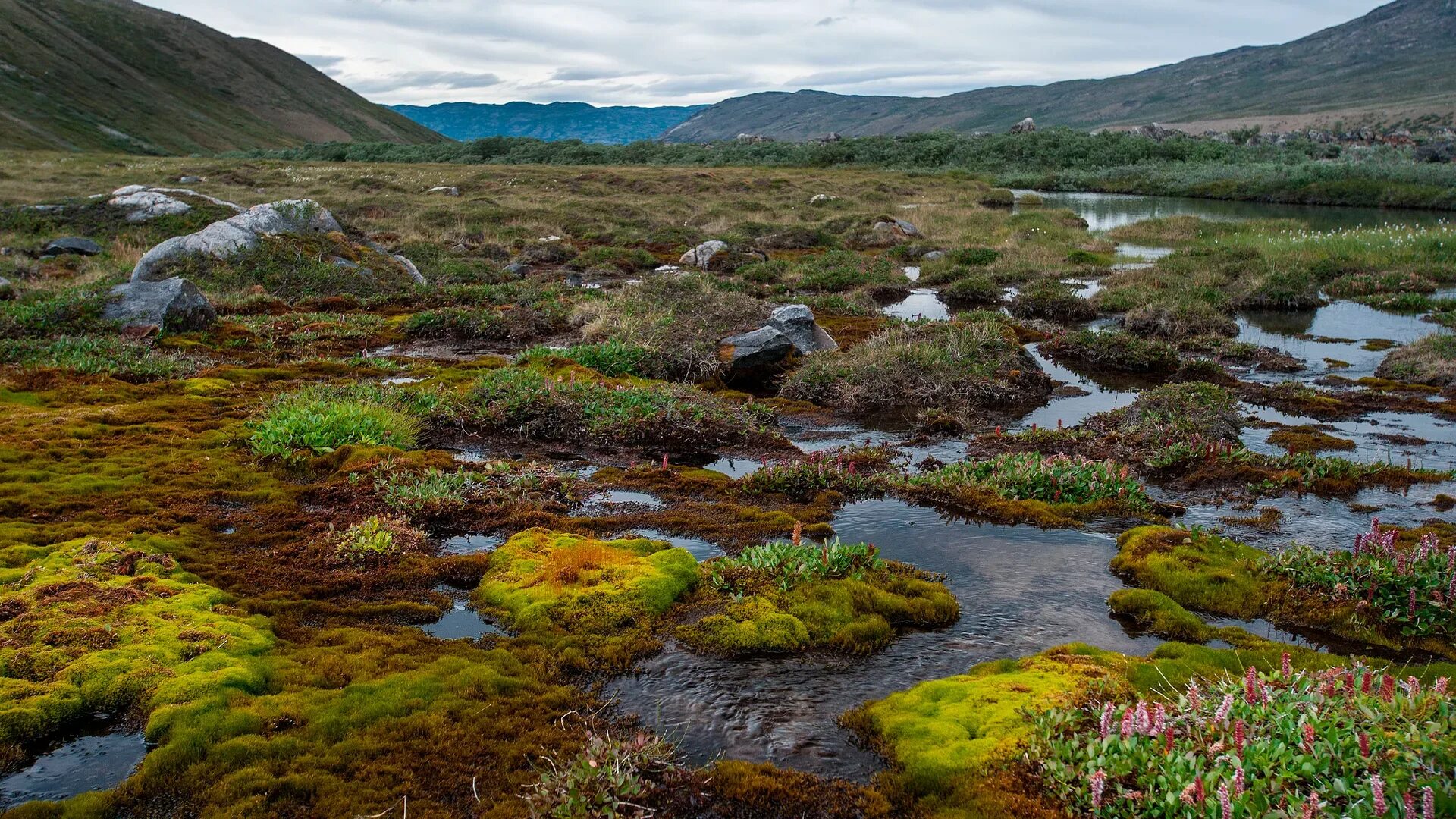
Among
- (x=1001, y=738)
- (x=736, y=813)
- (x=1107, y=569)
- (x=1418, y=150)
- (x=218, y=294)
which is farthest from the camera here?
(x=1418, y=150)

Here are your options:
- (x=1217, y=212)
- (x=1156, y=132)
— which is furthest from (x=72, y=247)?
(x=1156, y=132)

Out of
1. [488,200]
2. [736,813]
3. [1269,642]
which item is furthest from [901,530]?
[488,200]

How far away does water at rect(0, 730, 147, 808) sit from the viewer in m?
4.29

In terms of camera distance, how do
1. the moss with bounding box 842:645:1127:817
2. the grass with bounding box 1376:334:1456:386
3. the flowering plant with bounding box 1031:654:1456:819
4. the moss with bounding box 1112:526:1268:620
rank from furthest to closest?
the grass with bounding box 1376:334:1456:386
the moss with bounding box 1112:526:1268:620
the moss with bounding box 842:645:1127:817
the flowering plant with bounding box 1031:654:1456:819

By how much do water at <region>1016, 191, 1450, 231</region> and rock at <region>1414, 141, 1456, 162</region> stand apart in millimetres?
23083

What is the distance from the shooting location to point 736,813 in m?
4.31

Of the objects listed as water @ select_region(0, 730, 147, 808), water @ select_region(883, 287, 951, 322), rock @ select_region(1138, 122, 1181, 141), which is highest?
rock @ select_region(1138, 122, 1181, 141)

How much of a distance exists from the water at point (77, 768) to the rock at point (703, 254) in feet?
82.5

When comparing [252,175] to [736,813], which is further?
[252,175]

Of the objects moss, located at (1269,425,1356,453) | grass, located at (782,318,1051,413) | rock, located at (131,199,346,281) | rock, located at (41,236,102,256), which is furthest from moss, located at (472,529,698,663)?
rock, located at (41,236,102,256)

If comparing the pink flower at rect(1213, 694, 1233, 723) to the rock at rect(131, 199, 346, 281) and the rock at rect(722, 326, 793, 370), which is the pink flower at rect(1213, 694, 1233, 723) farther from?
the rock at rect(131, 199, 346, 281)

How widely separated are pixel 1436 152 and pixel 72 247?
84.0 meters

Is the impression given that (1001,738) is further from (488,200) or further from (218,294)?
(488,200)

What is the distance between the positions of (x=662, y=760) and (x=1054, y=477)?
20.7 feet
